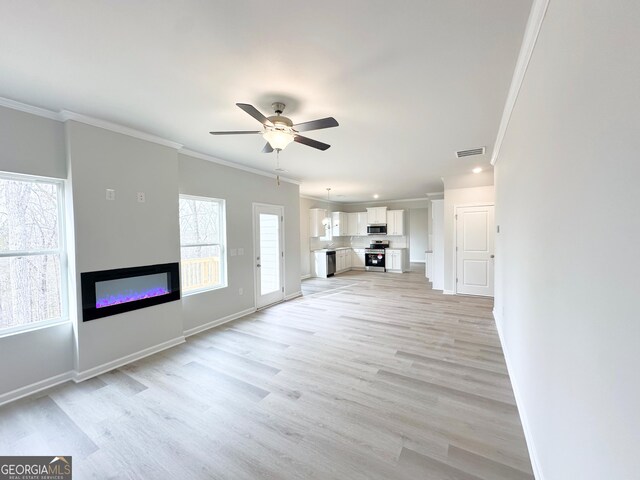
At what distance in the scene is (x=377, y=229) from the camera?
31.8 feet

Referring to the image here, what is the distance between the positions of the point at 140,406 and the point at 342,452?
177cm

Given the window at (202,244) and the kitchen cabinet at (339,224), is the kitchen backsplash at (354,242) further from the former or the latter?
the window at (202,244)

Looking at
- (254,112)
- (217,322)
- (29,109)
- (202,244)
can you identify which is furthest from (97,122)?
(217,322)

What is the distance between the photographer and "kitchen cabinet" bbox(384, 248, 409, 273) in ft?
30.8

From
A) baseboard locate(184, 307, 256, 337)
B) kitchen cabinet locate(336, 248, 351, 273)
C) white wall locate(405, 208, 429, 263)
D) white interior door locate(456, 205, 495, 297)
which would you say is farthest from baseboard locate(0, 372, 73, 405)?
white wall locate(405, 208, 429, 263)

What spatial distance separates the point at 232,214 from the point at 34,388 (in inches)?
117

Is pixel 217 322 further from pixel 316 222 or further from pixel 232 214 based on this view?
pixel 316 222

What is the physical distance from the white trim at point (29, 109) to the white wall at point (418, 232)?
9956 mm

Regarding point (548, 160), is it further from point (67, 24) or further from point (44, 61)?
point (44, 61)

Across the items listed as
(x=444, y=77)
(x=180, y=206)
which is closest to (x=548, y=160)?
(x=444, y=77)

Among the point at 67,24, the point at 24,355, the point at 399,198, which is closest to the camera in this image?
the point at 67,24

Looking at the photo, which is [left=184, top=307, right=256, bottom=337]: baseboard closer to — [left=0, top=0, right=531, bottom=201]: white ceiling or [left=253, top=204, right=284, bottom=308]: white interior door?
[left=253, top=204, right=284, bottom=308]: white interior door

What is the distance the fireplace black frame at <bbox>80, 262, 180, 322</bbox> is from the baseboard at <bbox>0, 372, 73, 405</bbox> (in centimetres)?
60

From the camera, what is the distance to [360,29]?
1616mm
